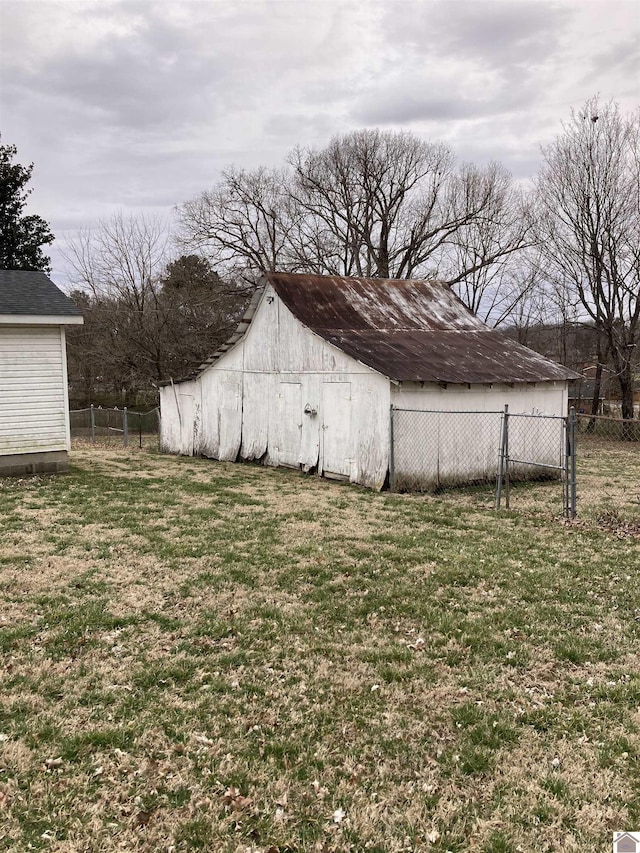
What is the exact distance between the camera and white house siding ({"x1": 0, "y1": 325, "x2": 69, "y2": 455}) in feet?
38.6

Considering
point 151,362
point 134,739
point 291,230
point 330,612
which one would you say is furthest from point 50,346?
point 291,230

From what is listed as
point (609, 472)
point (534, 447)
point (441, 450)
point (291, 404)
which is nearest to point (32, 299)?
point (291, 404)

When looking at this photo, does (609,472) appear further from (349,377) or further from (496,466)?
(349,377)

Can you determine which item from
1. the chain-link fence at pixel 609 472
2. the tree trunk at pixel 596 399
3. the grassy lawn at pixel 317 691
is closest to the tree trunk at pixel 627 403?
the chain-link fence at pixel 609 472

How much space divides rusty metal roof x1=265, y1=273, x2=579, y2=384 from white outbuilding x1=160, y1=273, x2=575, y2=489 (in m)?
0.03

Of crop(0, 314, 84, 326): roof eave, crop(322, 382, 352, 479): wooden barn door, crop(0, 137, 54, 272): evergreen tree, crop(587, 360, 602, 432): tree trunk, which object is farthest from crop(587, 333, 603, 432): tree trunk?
crop(0, 137, 54, 272): evergreen tree

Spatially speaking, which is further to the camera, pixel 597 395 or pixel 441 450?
pixel 597 395

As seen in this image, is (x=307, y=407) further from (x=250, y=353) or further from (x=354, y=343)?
(x=250, y=353)

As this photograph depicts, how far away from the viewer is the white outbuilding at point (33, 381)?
11.7 meters

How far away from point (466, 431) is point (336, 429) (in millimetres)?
2613

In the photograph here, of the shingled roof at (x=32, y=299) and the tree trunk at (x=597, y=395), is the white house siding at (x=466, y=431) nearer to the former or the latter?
the shingled roof at (x=32, y=299)

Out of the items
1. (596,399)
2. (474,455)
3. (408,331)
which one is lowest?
(474,455)

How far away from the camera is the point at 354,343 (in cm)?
1259

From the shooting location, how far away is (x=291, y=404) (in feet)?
45.1
